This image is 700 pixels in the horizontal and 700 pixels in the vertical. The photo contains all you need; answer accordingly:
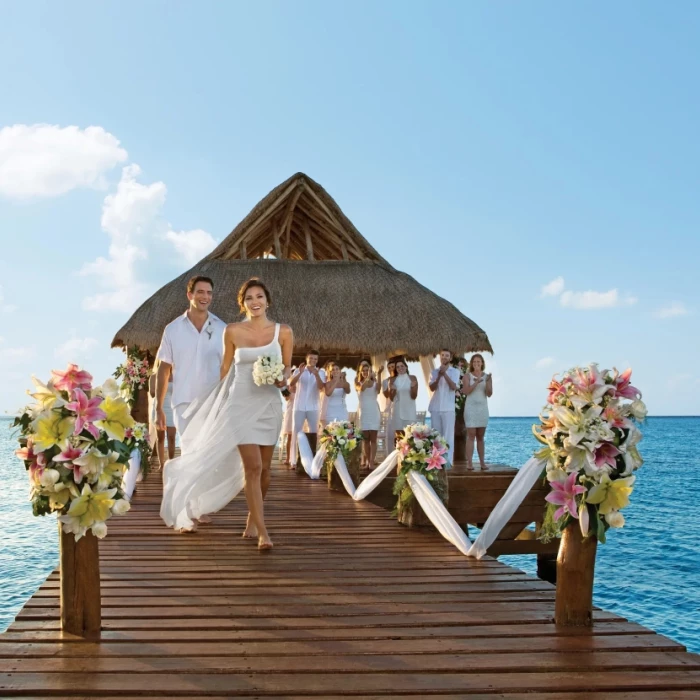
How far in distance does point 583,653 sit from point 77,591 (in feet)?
7.79

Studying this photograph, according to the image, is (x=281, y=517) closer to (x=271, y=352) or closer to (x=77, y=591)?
(x=271, y=352)

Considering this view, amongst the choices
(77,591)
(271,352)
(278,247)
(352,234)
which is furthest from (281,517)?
(352,234)

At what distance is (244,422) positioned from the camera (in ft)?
20.1

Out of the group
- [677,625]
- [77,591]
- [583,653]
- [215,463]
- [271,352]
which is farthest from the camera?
[677,625]

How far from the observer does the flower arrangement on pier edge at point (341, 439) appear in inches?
404

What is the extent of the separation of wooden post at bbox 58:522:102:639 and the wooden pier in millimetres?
80

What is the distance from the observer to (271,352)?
6.12 meters

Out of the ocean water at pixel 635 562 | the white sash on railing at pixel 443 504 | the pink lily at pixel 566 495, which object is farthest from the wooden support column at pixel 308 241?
the pink lily at pixel 566 495

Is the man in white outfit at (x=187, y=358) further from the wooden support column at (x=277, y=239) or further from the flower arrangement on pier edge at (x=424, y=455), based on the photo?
the wooden support column at (x=277, y=239)

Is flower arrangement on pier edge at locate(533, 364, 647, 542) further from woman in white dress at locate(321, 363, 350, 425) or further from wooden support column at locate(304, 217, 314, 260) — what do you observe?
wooden support column at locate(304, 217, 314, 260)

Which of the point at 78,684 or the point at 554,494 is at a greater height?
the point at 554,494

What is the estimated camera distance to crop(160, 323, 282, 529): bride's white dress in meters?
6.16

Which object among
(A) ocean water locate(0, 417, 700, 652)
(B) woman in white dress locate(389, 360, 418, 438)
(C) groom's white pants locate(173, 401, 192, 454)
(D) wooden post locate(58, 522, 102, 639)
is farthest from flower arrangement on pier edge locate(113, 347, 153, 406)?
(D) wooden post locate(58, 522, 102, 639)

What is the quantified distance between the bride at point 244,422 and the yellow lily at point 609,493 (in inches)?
112
